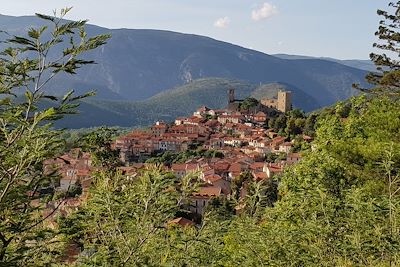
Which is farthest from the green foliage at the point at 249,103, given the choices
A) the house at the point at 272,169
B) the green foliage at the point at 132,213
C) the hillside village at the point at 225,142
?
the green foliage at the point at 132,213

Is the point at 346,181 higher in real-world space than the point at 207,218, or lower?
lower

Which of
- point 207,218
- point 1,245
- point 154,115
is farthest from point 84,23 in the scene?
point 154,115

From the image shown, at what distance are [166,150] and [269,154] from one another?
17.8m

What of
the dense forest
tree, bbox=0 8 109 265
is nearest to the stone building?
the dense forest

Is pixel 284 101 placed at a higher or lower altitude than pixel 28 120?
lower

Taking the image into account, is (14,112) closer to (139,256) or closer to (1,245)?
(1,245)

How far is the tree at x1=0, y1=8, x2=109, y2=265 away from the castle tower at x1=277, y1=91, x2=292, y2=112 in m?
84.2

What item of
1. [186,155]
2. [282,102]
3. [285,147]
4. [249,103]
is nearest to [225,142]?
[186,155]

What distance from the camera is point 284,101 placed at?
3460 inches

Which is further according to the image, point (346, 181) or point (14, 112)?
point (346, 181)

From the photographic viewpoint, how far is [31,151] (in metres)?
3.66

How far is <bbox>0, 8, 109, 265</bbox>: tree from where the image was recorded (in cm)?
368

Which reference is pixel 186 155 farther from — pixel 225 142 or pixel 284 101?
pixel 284 101

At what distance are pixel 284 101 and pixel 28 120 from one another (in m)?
85.8
